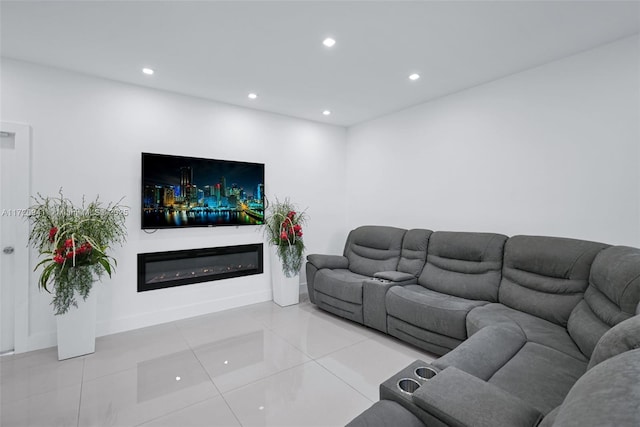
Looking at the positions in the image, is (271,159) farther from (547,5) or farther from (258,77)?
(547,5)

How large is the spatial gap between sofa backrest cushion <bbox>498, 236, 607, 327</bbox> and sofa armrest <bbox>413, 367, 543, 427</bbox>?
1651 mm

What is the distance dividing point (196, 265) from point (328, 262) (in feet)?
5.85

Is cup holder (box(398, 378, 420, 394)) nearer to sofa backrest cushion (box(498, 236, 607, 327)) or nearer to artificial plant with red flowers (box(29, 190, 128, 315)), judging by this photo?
sofa backrest cushion (box(498, 236, 607, 327))

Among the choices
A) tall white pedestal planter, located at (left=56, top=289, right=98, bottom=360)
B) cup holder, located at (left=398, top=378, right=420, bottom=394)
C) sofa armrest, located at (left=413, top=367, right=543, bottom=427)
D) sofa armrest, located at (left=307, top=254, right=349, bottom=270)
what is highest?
sofa armrest, located at (left=307, top=254, right=349, bottom=270)

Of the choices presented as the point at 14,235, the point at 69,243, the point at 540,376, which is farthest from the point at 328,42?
the point at 14,235

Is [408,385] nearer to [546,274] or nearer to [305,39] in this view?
[546,274]

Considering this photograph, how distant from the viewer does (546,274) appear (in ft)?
8.63

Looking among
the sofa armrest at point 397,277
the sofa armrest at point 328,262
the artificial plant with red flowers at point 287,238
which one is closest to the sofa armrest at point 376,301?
the sofa armrest at point 397,277

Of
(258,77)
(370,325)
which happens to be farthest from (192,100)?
(370,325)

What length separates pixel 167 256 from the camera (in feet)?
12.1

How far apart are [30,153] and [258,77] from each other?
242 centimetres

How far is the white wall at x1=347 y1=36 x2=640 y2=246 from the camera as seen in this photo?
2.61 metres

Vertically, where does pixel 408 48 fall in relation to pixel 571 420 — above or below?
above

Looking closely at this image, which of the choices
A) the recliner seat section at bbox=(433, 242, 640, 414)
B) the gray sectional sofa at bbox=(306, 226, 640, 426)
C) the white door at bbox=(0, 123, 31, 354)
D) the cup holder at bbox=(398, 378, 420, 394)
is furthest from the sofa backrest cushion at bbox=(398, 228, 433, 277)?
the white door at bbox=(0, 123, 31, 354)
